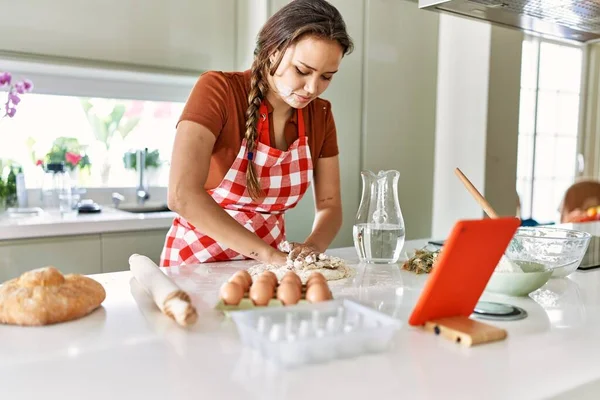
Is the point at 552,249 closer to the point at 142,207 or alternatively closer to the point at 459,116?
the point at 459,116

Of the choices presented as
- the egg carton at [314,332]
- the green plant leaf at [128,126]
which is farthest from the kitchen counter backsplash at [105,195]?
the egg carton at [314,332]

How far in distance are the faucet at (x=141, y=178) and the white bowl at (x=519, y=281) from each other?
1.91 metres

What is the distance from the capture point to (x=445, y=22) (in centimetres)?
249

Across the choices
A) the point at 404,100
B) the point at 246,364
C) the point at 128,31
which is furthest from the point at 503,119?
the point at 246,364

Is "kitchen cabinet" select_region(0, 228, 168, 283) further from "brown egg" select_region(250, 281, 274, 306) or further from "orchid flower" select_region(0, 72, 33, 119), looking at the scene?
"brown egg" select_region(250, 281, 274, 306)

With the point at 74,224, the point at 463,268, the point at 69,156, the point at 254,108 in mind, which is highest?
the point at 254,108

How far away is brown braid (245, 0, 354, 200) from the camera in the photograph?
1118 millimetres

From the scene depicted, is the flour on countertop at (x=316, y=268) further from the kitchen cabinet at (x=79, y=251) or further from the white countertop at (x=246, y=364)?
the kitchen cabinet at (x=79, y=251)

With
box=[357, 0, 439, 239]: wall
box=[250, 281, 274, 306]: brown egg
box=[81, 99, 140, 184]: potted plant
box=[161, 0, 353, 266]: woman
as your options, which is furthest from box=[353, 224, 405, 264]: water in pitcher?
box=[81, 99, 140, 184]: potted plant

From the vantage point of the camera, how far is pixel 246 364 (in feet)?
1.94

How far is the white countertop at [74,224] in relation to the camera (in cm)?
176

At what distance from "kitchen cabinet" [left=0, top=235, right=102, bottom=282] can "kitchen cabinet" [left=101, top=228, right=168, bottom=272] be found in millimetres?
27

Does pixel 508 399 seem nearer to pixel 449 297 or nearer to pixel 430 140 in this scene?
pixel 449 297

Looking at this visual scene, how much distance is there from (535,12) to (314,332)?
118 centimetres
